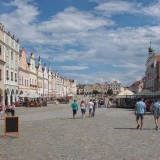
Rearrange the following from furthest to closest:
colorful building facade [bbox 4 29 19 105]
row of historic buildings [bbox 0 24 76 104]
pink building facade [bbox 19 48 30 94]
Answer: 1. pink building facade [bbox 19 48 30 94]
2. colorful building facade [bbox 4 29 19 105]
3. row of historic buildings [bbox 0 24 76 104]

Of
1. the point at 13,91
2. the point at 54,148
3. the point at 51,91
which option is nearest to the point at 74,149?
the point at 54,148

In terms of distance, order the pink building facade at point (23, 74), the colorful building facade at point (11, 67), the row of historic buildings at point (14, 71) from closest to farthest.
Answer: the row of historic buildings at point (14, 71) → the colorful building facade at point (11, 67) → the pink building facade at point (23, 74)

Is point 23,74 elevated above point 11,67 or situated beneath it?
situated beneath

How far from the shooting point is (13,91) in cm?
5719

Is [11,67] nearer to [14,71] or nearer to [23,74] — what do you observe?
[14,71]

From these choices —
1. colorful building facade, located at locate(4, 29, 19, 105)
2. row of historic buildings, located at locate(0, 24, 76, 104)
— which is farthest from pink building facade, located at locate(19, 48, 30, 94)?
colorful building facade, located at locate(4, 29, 19, 105)

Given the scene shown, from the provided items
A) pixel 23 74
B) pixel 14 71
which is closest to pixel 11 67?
pixel 14 71

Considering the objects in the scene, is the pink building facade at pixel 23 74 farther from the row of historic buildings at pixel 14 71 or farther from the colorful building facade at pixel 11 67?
the colorful building facade at pixel 11 67

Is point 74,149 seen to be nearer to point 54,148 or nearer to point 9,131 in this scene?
point 54,148

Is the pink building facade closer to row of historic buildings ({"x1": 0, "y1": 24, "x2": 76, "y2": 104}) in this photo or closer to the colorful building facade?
row of historic buildings ({"x1": 0, "y1": 24, "x2": 76, "y2": 104})

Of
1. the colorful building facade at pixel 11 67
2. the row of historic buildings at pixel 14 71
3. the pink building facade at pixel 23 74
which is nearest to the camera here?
the row of historic buildings at pixel 14 71

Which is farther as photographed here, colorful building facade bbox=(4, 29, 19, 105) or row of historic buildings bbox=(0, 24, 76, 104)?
colorful building facade bbox=(4, 29, 19, 105)

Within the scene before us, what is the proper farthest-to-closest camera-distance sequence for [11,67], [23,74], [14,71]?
[23,74] < [14,71] < [11,67]

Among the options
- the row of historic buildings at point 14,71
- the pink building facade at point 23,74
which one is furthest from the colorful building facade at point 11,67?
the pink building facade at point 23,74
